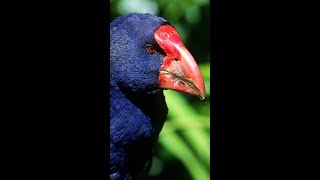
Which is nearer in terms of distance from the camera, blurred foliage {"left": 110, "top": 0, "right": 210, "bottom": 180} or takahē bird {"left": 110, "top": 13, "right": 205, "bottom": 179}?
takahē bird {"left": 110, "top": 13, "right": 205, "bottom": 179}

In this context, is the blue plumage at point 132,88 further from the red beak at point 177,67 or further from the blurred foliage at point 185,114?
the blurred foliage at point 185,114

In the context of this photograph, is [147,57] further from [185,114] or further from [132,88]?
[185,114]

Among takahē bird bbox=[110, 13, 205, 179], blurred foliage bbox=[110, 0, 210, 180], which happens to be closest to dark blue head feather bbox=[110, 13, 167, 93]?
takahē bird bbox=[110, 13, 205, 179]

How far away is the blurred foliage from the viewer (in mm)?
1619

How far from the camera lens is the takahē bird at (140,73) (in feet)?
4.35

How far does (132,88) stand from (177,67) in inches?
5.0

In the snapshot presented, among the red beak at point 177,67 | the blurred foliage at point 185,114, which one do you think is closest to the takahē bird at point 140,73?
the red beak at point 177,67

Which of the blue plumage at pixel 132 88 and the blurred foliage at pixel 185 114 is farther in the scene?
the blurred foliage at pixel 185 114

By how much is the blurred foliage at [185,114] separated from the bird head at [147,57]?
0.59ft

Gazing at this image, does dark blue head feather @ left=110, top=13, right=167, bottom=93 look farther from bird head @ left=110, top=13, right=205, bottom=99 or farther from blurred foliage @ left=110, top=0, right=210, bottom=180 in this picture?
blurred foliage @ left=110, top=0, right=210, bottom=180

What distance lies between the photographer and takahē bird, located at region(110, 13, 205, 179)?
4.35ft

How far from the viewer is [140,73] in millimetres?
1351
